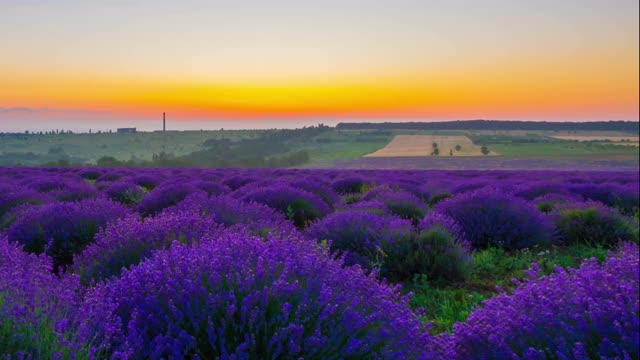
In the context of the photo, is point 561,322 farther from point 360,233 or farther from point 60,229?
point 60,229

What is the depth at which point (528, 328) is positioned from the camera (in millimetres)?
2229

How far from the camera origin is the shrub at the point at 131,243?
3.42 m

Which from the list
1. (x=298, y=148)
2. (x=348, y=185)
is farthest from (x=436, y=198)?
(x=298, y=148)

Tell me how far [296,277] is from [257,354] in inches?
17.0

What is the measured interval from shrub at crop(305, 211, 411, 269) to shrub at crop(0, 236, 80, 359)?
3.31 m

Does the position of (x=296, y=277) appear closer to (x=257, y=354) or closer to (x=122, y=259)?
(x=257, y=354)

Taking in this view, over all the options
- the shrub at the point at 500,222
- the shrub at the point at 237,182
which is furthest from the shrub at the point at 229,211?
the shrub at the point at 237,182

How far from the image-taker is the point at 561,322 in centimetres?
213

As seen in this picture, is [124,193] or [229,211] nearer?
[229,211]

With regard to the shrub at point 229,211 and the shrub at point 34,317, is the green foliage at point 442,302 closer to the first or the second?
the shrub at point 229,211

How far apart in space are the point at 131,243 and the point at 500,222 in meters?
5.37

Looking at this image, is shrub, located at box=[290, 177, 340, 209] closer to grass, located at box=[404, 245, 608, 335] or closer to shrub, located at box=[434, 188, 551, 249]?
shrub, located at box=[434, 188, 551, 249]

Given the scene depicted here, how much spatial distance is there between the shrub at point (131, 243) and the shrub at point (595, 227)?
569 cm

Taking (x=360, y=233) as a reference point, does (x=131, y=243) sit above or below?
above
